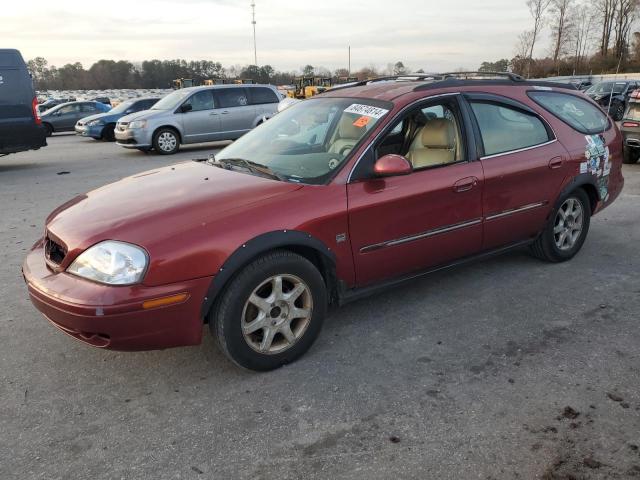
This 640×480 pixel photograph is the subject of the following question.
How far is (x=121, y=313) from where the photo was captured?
8.66 feet

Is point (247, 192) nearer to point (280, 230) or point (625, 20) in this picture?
point (280, 230)

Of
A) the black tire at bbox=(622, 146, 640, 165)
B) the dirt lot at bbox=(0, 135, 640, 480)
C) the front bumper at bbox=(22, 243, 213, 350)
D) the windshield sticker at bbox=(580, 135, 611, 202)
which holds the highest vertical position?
the windshield sticker at bbox=(580, 135, 611, 202)

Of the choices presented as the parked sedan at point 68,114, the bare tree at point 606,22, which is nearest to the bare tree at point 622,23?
the bare tree at point 606,22

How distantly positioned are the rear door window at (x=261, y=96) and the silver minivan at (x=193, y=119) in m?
0.03

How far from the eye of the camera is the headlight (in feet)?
8.81

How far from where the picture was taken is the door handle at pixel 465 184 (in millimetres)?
3799

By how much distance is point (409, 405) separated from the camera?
9.12ft

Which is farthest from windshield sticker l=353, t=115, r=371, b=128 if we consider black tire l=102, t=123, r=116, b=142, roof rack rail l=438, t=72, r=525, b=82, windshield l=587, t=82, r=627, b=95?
windshield l=587, t=82, r=627, b=95

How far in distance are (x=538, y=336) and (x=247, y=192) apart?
2.10 metres

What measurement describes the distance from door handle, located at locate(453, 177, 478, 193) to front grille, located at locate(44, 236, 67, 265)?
2561 millimetres

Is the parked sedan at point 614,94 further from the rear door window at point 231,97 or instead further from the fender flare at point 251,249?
the fender flare at point 251,249

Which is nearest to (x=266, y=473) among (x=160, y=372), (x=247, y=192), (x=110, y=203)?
(x=160, y=372)

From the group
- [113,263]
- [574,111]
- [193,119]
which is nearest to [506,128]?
[574,111]

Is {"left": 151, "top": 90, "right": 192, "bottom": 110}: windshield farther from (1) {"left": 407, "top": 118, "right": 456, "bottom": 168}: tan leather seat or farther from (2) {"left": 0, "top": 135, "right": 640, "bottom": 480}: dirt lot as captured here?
(1) {"left": 407, "top": 118, "right": 456, "bottom": 168}: tan leather seat
